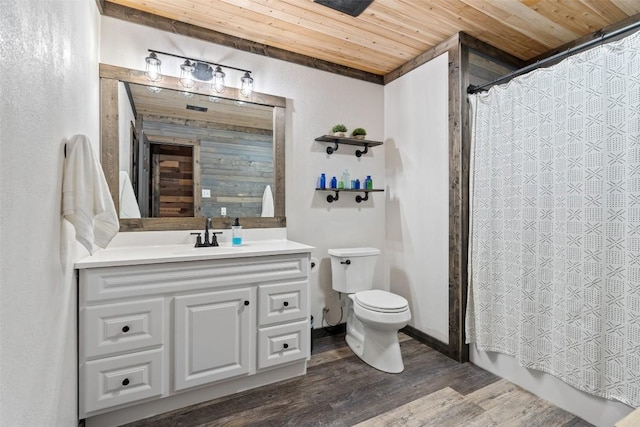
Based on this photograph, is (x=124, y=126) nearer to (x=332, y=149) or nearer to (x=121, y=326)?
(x=121, y=326)

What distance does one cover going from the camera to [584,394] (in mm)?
1632

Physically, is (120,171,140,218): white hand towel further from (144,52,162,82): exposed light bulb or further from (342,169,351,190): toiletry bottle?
(342,169,351,190): toiletry bottle

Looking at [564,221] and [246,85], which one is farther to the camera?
[246,85]

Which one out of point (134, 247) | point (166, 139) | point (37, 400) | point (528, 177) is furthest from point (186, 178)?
point (528, 177)

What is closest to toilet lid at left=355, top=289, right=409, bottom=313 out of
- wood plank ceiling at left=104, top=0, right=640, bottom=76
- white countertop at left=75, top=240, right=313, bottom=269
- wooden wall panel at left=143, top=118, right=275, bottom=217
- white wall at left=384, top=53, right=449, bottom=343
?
white wall at left=384, top=53, right=449, bottom=343

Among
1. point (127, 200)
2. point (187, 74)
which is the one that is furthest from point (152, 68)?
point (127, 200)

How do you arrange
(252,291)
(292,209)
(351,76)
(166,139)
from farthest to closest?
(351,76), (292,209), (166,139), (252,291)

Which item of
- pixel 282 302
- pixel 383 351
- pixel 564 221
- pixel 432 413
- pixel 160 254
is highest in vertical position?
pixel 564 221

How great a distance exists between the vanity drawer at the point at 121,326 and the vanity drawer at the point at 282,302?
57 centimetres

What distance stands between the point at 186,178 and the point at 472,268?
2.17 m

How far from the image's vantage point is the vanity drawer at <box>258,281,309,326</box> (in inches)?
74.2

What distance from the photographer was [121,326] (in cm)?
153

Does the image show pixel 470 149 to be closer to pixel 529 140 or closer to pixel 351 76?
pixel 529 140

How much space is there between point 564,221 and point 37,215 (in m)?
2.43
